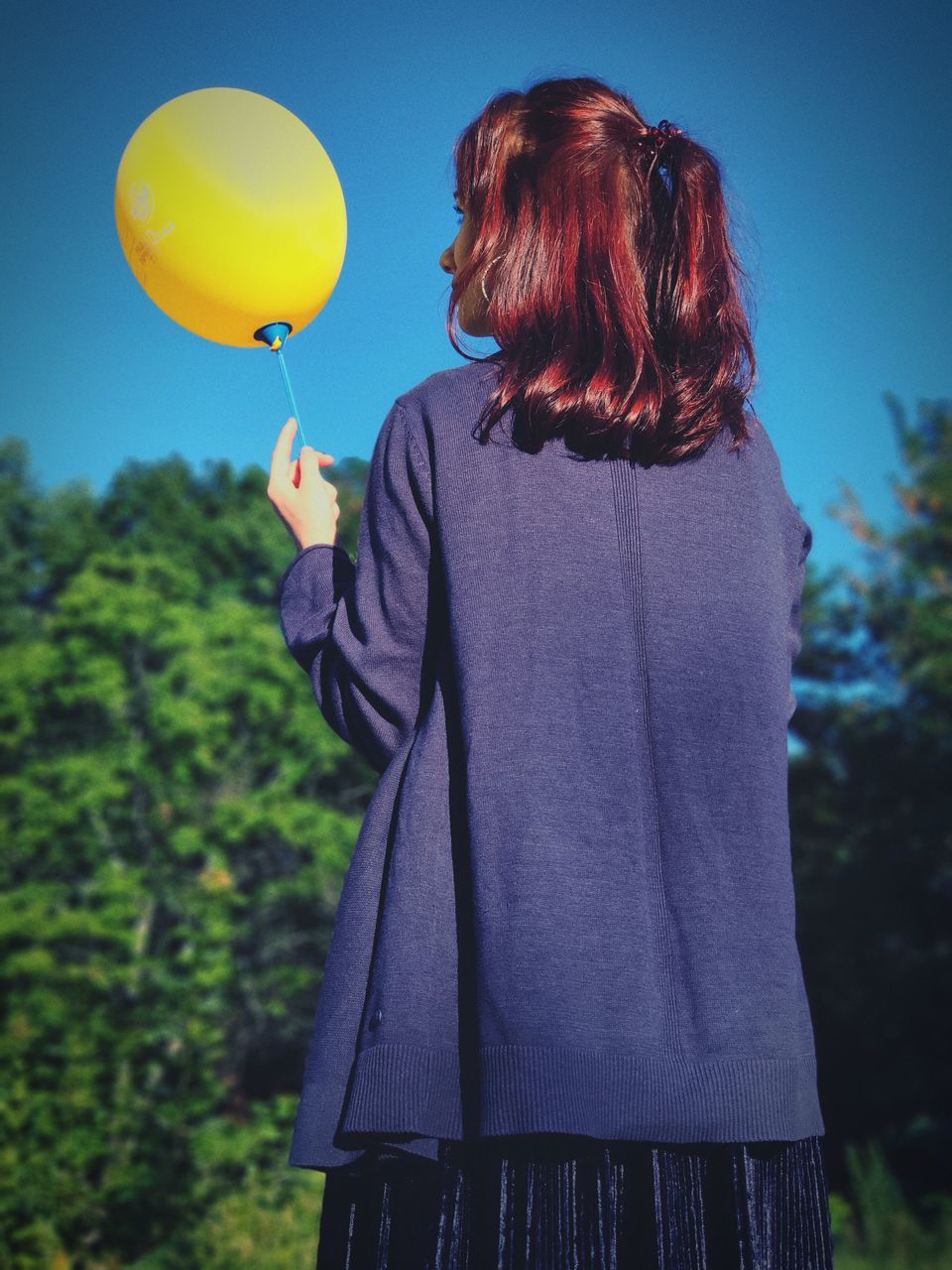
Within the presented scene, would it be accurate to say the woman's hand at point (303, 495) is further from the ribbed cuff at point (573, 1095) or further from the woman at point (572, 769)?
the ribbed cuff at point (573, 1095)

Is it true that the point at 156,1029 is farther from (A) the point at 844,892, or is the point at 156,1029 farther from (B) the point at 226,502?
(B) the point at 226,502

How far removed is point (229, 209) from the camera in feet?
4.99

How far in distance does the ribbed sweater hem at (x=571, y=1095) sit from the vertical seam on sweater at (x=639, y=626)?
0.13 feet

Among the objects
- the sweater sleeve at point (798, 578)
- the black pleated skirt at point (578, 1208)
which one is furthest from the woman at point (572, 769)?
the sweater sleeve at point (798, 578)

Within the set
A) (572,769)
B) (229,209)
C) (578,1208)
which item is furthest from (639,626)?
(229,209)

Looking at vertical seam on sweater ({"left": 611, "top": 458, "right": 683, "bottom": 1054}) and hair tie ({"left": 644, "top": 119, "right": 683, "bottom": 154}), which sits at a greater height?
hair tie ({"left": 644, "top": 119, "right": 683, "bottom": 154})

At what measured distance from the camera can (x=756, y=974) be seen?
35.7 inches

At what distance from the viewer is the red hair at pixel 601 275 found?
102 centimetres

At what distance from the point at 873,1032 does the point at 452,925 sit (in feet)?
39.9

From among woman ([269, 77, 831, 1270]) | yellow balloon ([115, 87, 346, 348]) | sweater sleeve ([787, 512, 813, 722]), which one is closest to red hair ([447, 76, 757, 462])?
woman ([269, 77, 831, 1270])

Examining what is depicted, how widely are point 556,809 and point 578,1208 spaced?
12.7 inches

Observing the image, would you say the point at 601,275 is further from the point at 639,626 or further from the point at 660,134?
the point at 639,626

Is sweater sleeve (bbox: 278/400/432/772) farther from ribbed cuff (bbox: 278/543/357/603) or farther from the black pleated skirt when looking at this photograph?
the black pleated skirt

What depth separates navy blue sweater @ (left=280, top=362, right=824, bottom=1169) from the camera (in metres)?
0.85
